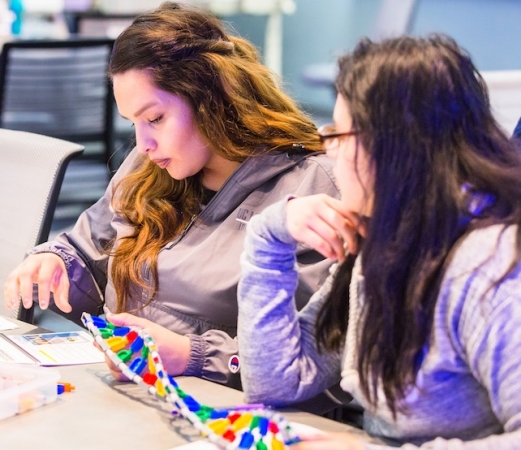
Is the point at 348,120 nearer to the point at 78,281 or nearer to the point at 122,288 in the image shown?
the point at 122,288

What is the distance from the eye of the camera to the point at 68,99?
12.7ft

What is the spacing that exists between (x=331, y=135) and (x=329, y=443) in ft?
1.23

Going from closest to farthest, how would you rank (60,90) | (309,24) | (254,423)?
(254,423), (60,90), (309,24)

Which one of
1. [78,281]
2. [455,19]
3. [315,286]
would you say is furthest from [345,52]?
[455,19]

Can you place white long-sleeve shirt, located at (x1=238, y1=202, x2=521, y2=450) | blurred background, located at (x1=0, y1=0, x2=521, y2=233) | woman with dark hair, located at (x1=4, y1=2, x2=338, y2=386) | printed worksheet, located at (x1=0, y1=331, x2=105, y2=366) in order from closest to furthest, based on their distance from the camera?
white long-sleeve shirt, located at (x1=238, y1=202, x2=521, y2=450)
printed worksheet, located at (x1=0, y1=331, x2=105, y2=366)
woman with dark hair, located at (x1=4, y1=2, x2=338, y2=386)
blurred background, located at (x1=0, y1=0, x2=521, y2=233)

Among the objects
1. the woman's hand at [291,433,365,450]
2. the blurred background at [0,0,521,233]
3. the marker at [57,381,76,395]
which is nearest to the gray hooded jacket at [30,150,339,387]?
the marker at [57,381,76,395]

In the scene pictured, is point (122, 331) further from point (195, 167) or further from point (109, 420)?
point (195, 167)

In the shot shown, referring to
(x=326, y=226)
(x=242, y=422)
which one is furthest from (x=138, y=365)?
(x=326, y=226)

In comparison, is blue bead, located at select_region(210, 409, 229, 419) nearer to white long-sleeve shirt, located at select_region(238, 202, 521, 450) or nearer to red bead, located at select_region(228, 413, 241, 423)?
red bead, located at select_region(228, 413, 241, 423)

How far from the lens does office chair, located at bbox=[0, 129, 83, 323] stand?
203 centimetres

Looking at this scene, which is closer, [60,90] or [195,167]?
[195,167]

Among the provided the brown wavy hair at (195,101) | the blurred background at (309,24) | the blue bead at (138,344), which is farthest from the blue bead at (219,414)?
the blurred background at (309,24)

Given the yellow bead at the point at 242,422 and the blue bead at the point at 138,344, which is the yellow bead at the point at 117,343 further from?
the yellow bead at the point at 242,422

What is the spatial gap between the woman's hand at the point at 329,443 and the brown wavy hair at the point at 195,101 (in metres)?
0.66
